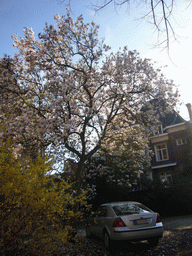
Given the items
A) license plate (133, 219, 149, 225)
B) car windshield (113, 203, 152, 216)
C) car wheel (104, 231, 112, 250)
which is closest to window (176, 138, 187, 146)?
car windshield (113, 203, 152, 216)

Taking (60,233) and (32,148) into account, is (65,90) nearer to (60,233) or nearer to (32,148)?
(32,148)

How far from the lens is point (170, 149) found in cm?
2816

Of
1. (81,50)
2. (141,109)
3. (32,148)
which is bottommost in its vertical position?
(32,148)

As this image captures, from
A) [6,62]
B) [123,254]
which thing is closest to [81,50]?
[6,62]

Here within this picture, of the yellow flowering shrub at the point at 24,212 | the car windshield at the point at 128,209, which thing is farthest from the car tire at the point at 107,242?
the yellow flowering shrub at the point at 24,212

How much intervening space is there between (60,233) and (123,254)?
11.2ft

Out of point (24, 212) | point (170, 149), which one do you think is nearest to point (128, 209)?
point (24, 212)

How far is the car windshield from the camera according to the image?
23.3ft

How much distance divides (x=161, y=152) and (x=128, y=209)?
2363 centimetres

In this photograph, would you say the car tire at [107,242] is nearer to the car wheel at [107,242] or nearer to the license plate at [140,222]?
the car wheel at [107,242]

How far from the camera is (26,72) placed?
1063 cm

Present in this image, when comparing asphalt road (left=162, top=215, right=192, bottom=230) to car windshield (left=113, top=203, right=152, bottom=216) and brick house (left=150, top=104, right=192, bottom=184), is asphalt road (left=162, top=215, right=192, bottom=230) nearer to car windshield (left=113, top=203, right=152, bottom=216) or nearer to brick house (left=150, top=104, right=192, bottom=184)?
car windshield (left=113, top=203, right=152, bottom=216)

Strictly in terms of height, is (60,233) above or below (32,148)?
below

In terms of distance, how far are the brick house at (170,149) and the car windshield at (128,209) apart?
64.3ft
